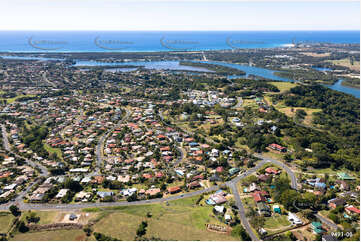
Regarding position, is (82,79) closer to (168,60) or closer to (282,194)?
(168,60)

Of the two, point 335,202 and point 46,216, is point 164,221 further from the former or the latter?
point 335,202

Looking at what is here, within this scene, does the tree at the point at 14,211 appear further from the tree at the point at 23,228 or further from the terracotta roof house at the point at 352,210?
the terracotta roof house at the point at 352,210

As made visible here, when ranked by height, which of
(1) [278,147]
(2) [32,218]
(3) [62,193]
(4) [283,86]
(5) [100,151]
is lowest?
(2) [32,218]

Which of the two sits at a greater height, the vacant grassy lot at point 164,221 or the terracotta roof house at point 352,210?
the terracotta roof house at point 352,210

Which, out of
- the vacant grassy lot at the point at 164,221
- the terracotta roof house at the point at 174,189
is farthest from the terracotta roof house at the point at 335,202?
the terracotta roof house at the point at 174,189

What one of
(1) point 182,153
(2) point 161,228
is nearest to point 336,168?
(1) point 182,153

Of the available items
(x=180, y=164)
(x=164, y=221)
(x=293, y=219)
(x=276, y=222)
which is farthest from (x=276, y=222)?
(x=180, y=164)
